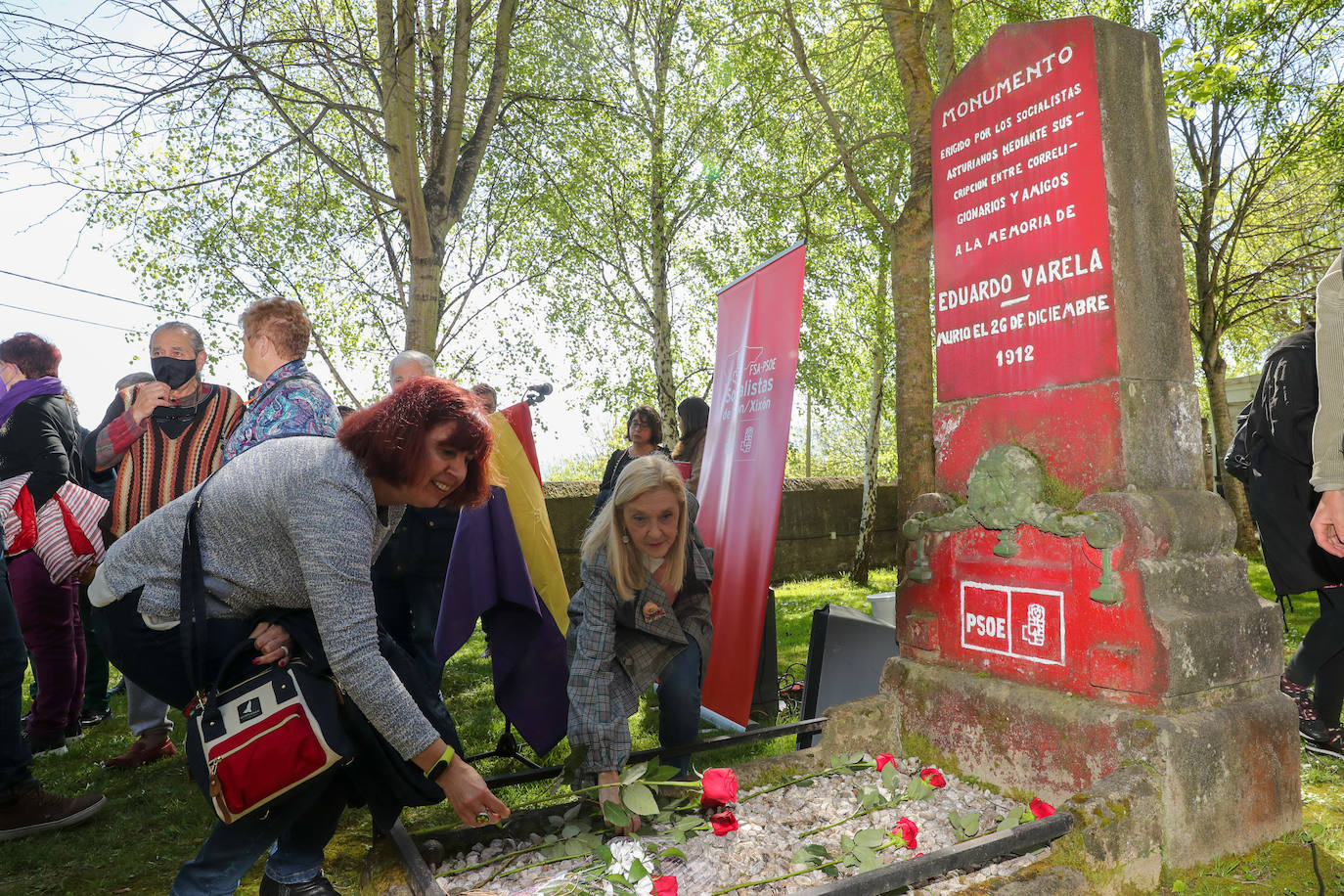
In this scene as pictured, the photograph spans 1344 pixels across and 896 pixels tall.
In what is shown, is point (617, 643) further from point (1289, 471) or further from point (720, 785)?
point (1289, 471)

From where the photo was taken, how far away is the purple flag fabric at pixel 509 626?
3.41 metres

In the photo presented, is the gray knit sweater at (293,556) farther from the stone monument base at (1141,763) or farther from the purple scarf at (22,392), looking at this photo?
the purple scarf at (22,392)

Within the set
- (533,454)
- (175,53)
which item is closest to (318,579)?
(533,454)

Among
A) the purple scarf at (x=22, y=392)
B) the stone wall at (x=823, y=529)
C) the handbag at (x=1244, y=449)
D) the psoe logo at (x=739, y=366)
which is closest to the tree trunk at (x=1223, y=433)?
the stone wall at (x=823, y=529)

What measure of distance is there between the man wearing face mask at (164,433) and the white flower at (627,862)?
246cm

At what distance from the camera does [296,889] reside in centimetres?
228

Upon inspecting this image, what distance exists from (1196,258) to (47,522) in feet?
46.4

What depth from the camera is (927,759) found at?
3381mm

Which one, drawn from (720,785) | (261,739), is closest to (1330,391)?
(720,785)

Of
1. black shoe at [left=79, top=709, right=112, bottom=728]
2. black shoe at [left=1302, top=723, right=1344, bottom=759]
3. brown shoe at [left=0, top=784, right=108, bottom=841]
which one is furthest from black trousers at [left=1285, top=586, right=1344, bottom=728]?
black shoe at [left=79, top=709, right=112, bottom=728]

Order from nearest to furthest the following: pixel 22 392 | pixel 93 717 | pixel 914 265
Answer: pixel 22 392 → pixel 93 717 → pixel 914 265

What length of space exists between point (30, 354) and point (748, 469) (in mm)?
3509

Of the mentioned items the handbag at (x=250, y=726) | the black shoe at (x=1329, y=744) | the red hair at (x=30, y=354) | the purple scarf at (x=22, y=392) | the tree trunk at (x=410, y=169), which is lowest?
the black shoe at (x=1329, y=744)

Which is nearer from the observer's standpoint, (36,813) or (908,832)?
(908,832)
